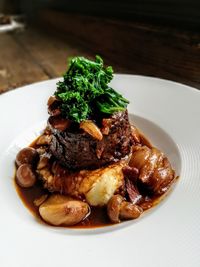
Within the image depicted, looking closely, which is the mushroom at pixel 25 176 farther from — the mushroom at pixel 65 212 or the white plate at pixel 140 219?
the mushroom at pixel 65 212

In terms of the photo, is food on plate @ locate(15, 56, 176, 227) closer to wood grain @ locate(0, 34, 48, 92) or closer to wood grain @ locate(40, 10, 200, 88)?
wood grain @ locate(40, 10, 200, 88)

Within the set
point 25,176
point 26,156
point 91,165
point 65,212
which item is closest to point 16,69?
point 26,156

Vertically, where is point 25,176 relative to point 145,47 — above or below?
below

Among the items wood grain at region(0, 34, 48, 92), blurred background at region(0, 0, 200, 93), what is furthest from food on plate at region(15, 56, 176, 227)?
wood grain at region(0, 34, 48, 92)

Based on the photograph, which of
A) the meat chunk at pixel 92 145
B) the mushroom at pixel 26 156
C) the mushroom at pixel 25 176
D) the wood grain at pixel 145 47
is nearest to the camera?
the meat chunk at pixel 92 145

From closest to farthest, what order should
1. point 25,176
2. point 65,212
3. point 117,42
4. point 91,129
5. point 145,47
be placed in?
point 65,212, point 91,129, point 25,176, point 145,47, point 117,42

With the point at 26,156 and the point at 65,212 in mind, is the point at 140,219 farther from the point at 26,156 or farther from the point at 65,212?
the point at 26,156

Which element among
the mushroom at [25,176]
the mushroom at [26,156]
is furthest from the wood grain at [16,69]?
the mushroom at [25,176]

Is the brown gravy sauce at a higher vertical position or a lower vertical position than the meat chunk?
lower
